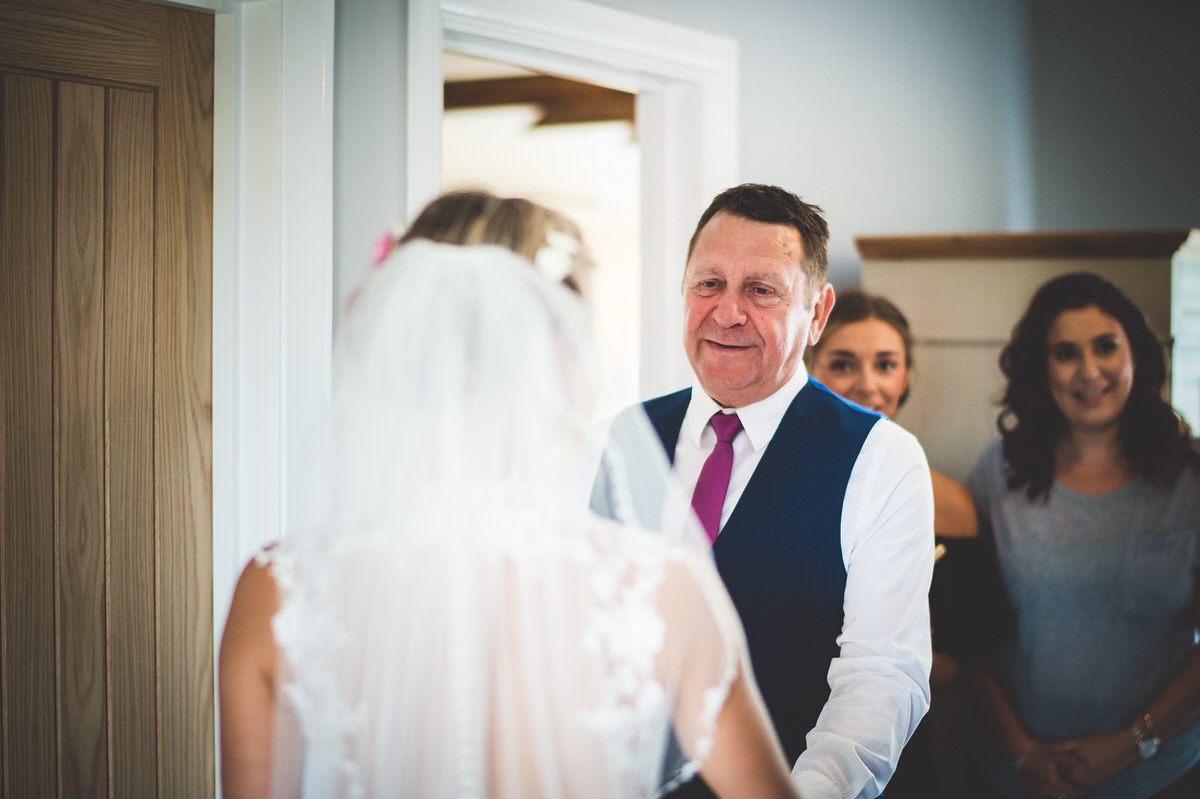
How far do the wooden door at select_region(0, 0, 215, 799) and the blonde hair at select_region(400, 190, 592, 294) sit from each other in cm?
81

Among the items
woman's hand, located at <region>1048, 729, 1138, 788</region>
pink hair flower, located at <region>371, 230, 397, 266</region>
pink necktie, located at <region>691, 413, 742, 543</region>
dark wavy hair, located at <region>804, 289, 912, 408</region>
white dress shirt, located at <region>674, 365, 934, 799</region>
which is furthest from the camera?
dark wavy hair, located at <region>804, 289, 912, 408</region>

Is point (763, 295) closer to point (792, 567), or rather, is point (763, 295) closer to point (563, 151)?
point (792, 567)

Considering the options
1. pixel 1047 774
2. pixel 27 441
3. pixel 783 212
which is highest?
pixel 783 212

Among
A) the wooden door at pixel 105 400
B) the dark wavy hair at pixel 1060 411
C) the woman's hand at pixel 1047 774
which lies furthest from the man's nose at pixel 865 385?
the wooden door at pixel 105 400

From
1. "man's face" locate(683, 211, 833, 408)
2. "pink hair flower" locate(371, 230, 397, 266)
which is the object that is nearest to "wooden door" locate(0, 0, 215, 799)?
"pink hair flower" locate(371, 230, 397, 266)

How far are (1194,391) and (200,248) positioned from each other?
3.35 metres

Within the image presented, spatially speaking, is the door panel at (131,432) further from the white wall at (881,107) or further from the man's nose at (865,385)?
the man's nose at (865,385)

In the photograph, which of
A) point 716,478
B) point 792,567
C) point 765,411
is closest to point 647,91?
point 765,411

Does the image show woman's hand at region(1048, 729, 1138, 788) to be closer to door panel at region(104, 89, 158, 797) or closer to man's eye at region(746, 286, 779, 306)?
man's eye at region(746, 286, 779, 306)

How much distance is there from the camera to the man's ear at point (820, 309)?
178cm

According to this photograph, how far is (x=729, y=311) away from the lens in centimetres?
167

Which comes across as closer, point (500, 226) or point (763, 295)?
point (500, 226)

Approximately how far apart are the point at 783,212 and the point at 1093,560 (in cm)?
124

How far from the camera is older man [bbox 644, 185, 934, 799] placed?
1.48 metres
